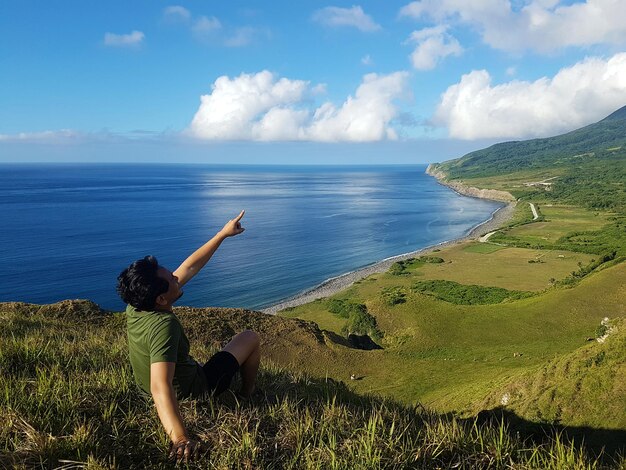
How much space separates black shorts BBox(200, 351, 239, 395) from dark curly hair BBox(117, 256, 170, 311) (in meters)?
1.12

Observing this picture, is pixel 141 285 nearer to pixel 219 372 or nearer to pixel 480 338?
pixel 219 372

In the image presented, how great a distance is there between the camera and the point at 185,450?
3416 mm

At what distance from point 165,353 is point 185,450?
0.75m

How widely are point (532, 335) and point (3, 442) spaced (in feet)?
93.9

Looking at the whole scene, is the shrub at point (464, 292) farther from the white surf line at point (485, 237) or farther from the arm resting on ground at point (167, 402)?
the arm resting on ground at point (167, 402)

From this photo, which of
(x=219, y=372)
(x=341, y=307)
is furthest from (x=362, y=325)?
(x=219, y=372)

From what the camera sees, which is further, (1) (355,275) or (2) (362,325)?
(1) (355,275)

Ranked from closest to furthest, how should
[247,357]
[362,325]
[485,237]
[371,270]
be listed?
[247,357] < [362,325] < [371,270] < [485,237]

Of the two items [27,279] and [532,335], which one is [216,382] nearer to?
[532,335]

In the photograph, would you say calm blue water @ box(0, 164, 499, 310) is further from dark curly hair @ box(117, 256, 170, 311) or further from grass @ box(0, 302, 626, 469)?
dark curly hair @ box(117, 256, 170, 311)

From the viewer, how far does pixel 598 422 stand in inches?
432

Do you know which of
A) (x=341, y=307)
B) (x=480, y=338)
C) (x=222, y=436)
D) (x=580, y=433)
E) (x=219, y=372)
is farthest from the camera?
(x=341, y=307)

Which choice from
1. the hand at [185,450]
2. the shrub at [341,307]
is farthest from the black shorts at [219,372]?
the shrub at [341,307]

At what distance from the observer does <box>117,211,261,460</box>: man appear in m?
3.49
